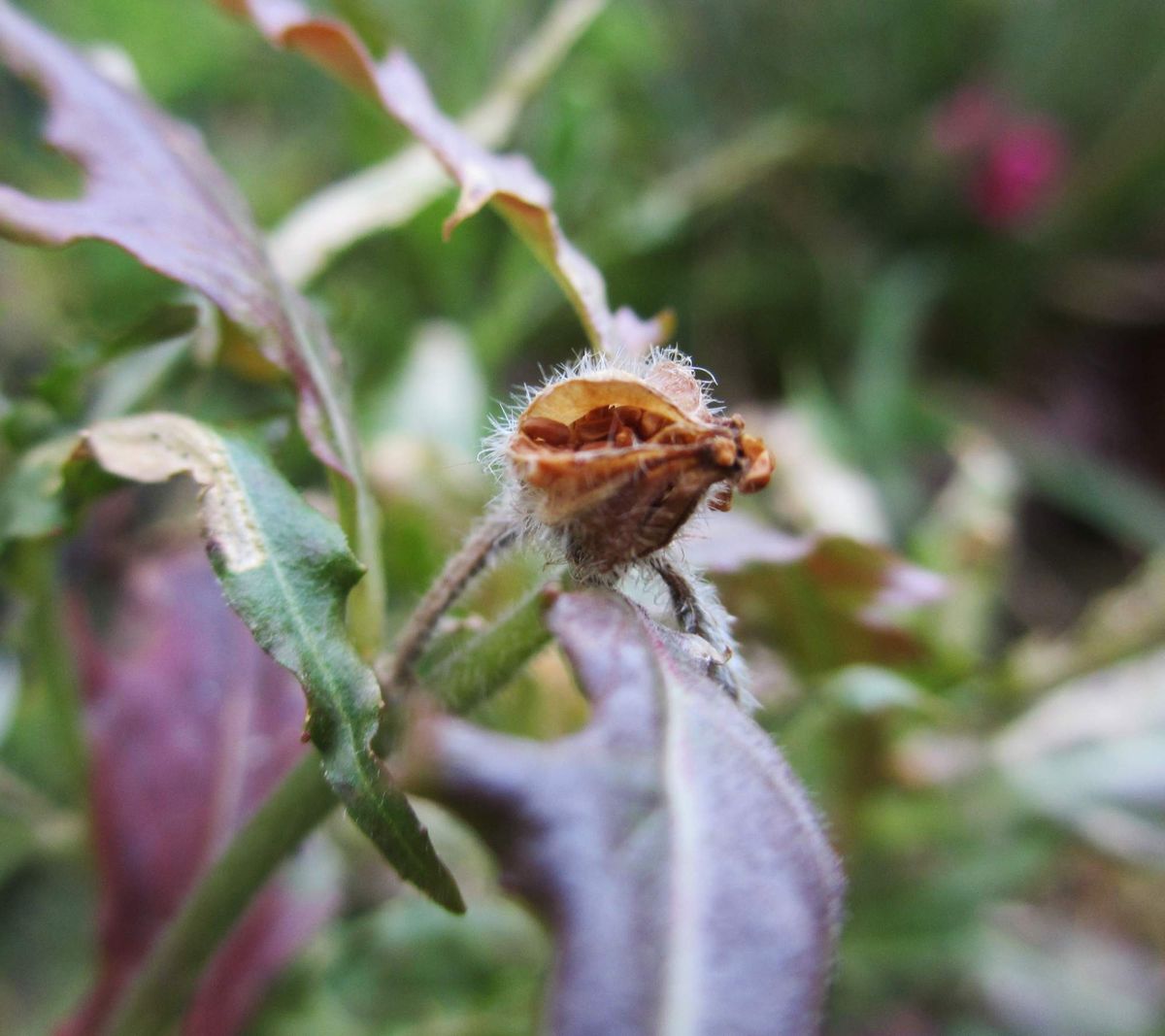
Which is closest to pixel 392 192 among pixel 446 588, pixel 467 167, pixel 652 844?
pixel 467 167

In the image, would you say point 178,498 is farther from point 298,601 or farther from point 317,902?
point 298,601

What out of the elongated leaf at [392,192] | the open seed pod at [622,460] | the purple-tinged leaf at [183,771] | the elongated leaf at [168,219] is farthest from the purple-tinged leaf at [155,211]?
the purple-tinged leaf at [183,771]

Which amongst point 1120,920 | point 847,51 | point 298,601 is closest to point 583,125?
Answer: point 298,601

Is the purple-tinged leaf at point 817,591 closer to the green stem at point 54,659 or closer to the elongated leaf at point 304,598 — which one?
the elongated leaf at point 304,598

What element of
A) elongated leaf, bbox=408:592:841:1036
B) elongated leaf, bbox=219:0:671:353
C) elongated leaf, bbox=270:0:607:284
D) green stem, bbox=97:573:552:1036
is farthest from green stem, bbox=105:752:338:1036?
elongated leaf, bbox=270:0:607:284

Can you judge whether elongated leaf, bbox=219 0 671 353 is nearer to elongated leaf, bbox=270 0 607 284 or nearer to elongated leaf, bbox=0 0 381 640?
elongated leaf, bbox=0 0 381 640

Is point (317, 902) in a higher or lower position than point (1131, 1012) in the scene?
lower

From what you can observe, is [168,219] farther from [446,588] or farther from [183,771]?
[183,771]
